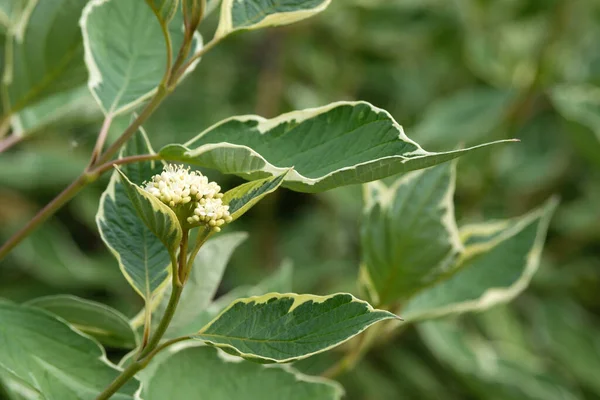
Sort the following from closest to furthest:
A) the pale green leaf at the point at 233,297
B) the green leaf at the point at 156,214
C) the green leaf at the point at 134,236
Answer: the green leaf at the point at 156,214 → the green leaf at the point at 134,236 → the pale green leaf at the point at 233,297

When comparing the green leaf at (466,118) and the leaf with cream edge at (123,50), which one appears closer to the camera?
the leaf with cream edge at (123,50)

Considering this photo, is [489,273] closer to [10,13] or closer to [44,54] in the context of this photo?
[44,54]

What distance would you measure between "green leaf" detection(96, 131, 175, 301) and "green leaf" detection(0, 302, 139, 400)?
0.21 feet

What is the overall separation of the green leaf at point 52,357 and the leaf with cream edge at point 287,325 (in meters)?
0.09

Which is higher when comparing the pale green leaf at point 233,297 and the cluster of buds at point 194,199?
the cluster of buds at point 194,199

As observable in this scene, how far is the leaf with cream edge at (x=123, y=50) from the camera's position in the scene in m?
0.60

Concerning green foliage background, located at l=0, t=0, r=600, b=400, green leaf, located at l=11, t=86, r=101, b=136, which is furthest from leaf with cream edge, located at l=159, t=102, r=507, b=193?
green foliage background, located at l=0, t=0, r=600, b=400

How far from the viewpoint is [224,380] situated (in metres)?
0.60

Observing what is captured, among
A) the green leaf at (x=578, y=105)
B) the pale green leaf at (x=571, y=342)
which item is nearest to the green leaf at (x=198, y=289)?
the green leaf at (x=578, y=105)

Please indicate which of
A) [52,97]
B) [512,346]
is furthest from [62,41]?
[512,346]

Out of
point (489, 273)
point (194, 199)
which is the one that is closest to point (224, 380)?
point (194, 199)

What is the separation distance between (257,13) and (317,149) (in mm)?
116

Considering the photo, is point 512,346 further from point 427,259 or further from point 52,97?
point 52,97

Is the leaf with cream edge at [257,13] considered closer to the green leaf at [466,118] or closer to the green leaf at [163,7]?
the green leaf at [163,7]
